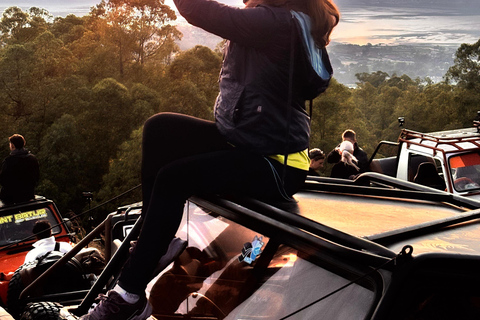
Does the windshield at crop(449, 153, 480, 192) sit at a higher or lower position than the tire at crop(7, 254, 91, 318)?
lower

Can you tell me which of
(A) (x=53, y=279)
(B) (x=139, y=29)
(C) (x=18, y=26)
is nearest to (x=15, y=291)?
(A) (x=53, y=279)

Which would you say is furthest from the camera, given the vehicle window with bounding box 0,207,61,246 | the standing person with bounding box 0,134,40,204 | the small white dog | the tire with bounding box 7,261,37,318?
the standing person with bounding box 0,134,40,204

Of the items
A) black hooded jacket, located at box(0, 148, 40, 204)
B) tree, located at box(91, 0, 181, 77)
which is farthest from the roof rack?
tree, located at box(91, 0, 181, 77)

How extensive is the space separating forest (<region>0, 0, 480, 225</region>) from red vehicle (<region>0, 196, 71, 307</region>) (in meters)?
18.6

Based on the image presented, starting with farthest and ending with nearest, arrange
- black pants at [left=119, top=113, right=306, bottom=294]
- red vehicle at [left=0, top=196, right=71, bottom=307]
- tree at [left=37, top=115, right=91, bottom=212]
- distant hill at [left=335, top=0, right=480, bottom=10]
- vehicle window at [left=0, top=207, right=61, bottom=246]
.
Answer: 1. distant hill at [left=335, top=0, right=480, bottom=10]
2. tree at [left=37, top=115, right=91, bottom=212]
3. vehicle window at [left=0, top=207, right=61, bottom=246]
4. red vehicle at [left=0, top=196, right=71, bottom=307]
5. black pants at [left=119, top=113, right=306, bottom=294]

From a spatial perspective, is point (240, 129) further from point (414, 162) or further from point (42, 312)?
point (414, 162)

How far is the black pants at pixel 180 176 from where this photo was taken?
6.65 ft

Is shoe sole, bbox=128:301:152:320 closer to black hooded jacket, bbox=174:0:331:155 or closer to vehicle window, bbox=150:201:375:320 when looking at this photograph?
vehicle window, bbox=150:201:375:320

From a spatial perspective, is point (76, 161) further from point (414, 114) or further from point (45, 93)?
point (414, 114)

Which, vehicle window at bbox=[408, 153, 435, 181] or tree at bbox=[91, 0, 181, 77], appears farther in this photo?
tree at bbox=[91, 0, 181, 77]

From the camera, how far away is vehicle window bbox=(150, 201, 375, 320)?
1.66m

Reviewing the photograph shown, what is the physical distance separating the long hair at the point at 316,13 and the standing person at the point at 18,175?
828 centimetres

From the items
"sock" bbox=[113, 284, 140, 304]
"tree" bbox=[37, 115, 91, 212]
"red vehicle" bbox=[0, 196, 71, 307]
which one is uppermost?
"sock" bbox=[113, 284, 140, 304]

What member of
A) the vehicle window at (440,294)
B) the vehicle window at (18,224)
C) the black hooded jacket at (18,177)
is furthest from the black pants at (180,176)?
the black hooded jacket at (18,177)
